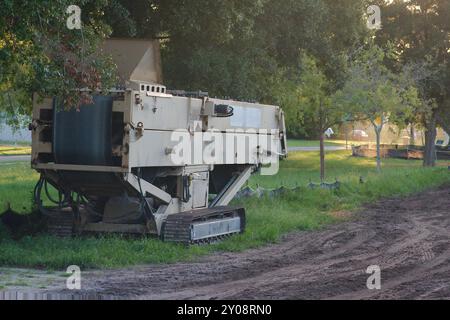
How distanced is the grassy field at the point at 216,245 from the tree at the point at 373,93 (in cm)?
325

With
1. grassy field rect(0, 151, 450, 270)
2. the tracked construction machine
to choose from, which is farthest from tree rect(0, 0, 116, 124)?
grassy field rect(0, 151, 450, 270)

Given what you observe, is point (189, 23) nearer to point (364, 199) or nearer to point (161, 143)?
point (364, 199)

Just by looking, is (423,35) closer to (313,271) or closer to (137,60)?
(137,60)

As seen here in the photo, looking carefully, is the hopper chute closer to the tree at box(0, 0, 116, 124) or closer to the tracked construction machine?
the tracked construction machine

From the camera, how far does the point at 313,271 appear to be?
38.3 ft

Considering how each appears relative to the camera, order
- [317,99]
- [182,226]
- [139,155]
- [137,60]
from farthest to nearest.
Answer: [317,99] < [137,60] < [182,226] < [139,155]

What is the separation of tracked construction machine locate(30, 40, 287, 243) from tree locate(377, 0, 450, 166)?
2954 centimetres

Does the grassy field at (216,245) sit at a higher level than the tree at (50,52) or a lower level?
lower

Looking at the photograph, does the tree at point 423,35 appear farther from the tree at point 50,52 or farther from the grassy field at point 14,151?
the tree at point 50,52

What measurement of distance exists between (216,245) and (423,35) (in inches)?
1330

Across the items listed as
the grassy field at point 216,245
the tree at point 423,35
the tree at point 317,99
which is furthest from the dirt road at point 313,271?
the tree at point 423,35

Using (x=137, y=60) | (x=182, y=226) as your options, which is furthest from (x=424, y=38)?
(x=182, y=226)

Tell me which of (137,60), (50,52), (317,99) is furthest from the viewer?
(317,99)

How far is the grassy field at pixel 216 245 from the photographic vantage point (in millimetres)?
11969
